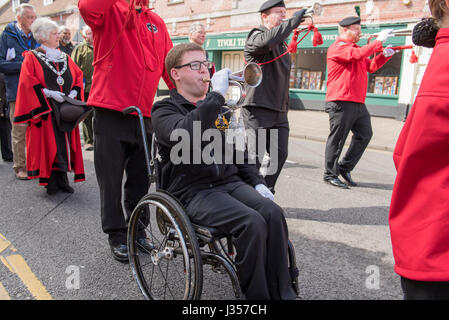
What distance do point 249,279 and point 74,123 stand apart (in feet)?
11.2

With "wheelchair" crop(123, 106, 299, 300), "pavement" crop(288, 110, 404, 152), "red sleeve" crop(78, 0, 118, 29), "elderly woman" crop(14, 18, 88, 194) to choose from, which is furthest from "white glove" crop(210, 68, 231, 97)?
"pavement" crop(288, 110, 404, 152)

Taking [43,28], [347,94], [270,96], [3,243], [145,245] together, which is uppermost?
[43,28]

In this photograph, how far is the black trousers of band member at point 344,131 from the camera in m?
5.52

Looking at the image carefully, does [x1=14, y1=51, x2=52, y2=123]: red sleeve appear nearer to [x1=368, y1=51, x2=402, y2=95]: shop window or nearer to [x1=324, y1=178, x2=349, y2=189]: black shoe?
[x1=324, y1=178, x2=349, y2=189]: black shoe

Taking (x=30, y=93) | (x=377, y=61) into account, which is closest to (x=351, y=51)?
(x=377, y=61)

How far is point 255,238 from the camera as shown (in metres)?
2.10

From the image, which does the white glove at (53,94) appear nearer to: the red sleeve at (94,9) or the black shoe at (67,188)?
the black shoe at (67,188)

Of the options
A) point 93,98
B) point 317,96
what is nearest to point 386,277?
point 93,98

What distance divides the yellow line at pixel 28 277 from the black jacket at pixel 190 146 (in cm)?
104

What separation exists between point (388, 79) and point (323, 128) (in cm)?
408

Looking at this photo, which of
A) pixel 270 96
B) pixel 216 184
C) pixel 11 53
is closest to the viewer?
pixel 216 184

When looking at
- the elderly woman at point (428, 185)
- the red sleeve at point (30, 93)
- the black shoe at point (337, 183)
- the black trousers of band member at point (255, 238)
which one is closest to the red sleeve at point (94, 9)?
the black trousers of band member at point (255, 238)

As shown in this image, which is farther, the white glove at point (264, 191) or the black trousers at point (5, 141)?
the black trousers at point (5, 141)

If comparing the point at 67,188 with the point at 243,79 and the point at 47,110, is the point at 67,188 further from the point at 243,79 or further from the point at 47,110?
the point at 243,79
